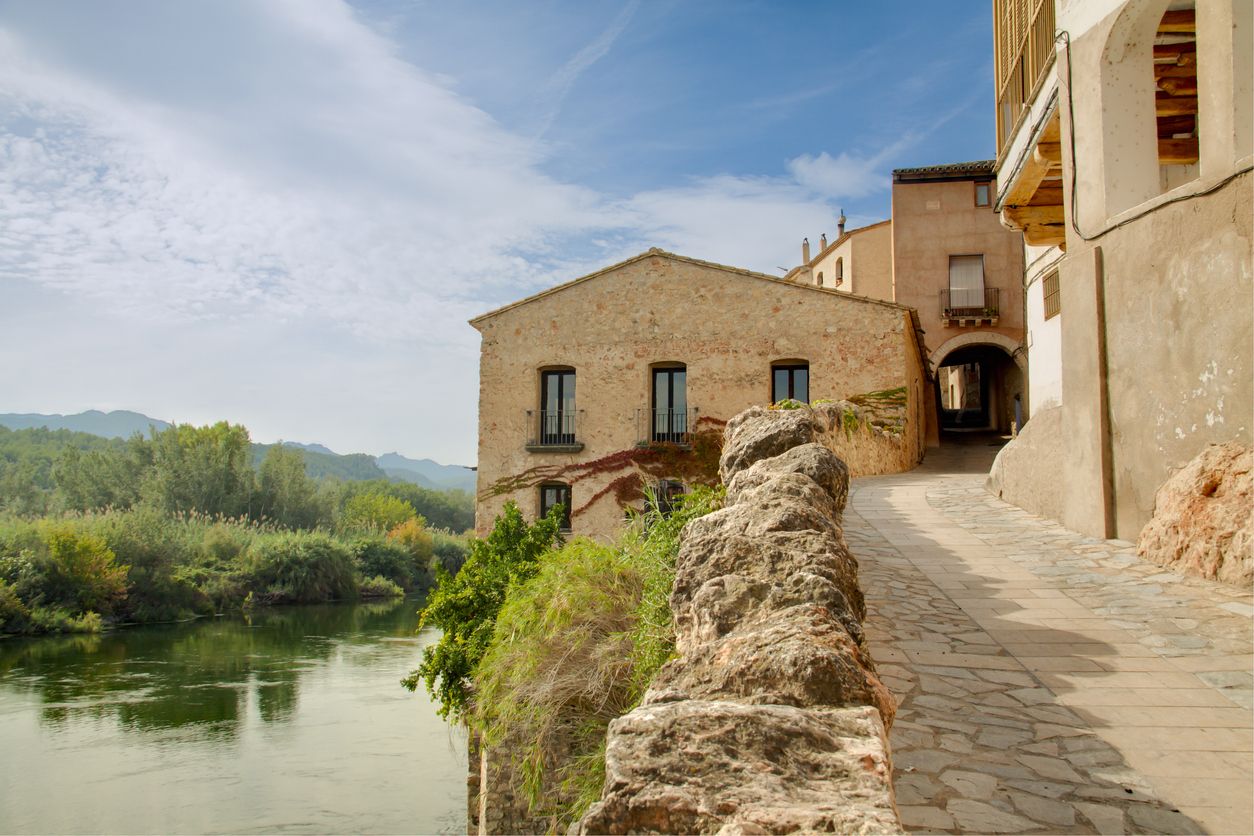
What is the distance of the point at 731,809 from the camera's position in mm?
1781

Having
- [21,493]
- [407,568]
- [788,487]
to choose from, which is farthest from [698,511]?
[21,493]

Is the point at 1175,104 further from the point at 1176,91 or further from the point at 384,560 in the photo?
the point at 384,560

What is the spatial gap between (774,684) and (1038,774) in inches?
66.1

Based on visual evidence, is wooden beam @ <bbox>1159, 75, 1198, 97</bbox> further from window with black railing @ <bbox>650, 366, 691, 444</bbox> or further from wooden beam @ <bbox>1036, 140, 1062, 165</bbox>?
window with black railing @ <bbox>650, 366, 691, 444</bbox>

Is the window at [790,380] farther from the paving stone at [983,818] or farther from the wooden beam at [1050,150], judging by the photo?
the paving stone at [983,818]

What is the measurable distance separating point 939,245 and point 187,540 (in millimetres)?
27609

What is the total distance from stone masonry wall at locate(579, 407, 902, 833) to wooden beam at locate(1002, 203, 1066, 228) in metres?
10.5

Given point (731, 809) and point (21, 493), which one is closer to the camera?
point (731, 809)

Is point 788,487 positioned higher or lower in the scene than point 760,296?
lower

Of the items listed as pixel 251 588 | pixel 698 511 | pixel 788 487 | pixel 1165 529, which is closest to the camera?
pixel 788 487

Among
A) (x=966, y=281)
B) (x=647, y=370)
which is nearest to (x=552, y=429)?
(x=647, y=370)

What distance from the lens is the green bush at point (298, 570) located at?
30688 millimetres

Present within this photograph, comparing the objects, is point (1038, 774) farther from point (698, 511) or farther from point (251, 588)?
point (251, 588)

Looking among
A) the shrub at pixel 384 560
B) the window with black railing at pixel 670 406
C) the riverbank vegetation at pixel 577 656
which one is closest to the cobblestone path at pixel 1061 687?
the riverbank vegetation at pixel 577 656
